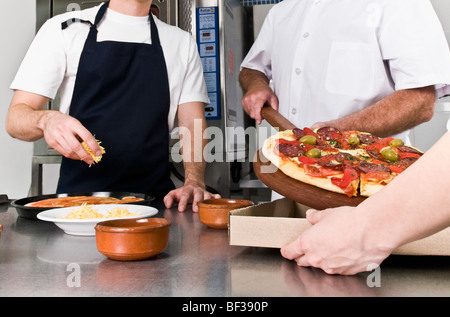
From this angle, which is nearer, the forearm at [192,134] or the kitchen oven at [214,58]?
the forearm at [192,134]

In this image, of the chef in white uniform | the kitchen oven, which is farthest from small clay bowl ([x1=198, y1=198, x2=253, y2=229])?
the kitchen oven

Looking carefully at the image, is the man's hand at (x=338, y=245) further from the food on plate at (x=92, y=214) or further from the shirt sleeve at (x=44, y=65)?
the shirt sleeve at (x=44, y=65)

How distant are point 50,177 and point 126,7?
5.85 feet

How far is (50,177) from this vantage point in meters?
3.45

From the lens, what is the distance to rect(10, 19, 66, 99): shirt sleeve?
1989 mm

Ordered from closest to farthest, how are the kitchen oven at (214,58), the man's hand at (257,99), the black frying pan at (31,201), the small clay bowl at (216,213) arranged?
the small clay bowl at (216,213) < the black frying pan at (31,201) < the man's hand at (257,99) < the kitchen oven at (214,58)

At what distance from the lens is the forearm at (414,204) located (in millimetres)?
624

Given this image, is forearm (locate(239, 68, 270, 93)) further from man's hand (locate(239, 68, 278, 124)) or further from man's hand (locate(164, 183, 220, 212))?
man's hand (locate(164, 183, 220, 212))

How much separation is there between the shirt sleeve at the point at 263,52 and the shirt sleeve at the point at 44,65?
0.89 m

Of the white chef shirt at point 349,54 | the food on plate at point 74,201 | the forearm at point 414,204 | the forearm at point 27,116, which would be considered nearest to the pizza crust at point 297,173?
the forearm at point 414,204

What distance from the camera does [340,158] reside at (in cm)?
121

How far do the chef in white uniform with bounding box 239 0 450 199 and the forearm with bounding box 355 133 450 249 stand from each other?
919 mm

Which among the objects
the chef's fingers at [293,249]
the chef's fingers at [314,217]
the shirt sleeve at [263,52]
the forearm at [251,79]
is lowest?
the chef's fingers at [293,249]
